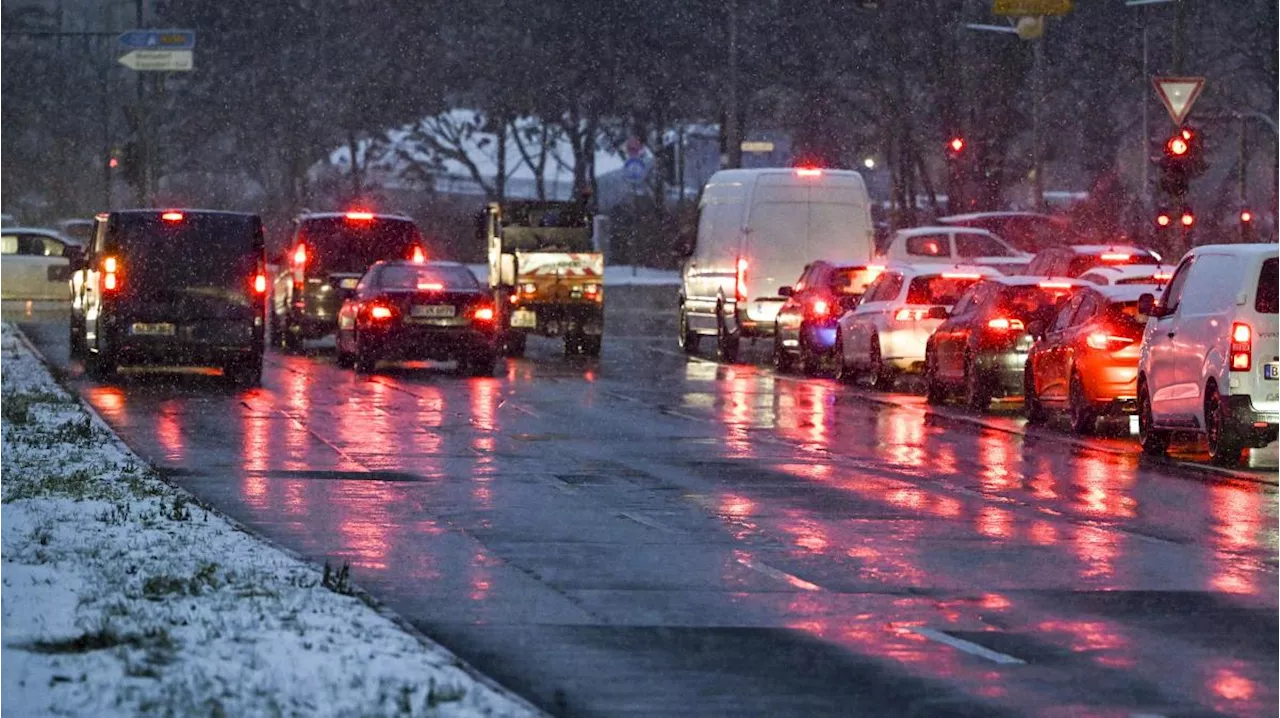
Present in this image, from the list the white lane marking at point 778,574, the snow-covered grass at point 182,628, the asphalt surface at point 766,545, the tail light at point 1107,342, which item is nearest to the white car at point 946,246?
the asphalt surface at point 766,545

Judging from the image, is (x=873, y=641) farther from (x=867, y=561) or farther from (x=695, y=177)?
(x=695, y=177)

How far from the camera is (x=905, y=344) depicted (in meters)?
30.7

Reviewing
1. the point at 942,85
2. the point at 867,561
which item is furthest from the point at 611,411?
the point at 942,85

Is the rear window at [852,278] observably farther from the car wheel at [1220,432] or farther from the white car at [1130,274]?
the car wheel at [1220,432]

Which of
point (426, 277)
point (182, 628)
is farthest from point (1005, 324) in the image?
point (182, 628)

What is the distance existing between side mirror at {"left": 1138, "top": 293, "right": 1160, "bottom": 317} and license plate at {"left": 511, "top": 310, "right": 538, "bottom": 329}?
697 inches

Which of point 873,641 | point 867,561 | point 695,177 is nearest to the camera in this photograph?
point 873,641

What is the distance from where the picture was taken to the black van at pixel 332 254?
38062 mm

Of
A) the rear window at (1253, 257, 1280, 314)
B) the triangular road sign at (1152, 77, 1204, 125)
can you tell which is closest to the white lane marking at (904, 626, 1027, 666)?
the rear window at (1253, 257, 1280, 314)

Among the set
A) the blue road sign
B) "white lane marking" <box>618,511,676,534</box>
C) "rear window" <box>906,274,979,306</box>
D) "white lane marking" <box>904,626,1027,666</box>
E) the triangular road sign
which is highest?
the blue road sign

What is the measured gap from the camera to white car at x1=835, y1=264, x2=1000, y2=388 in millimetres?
30734

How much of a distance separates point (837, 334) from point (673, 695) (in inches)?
937

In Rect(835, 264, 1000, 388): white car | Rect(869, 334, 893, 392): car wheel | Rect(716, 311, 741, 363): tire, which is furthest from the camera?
Rect(716, 311, 741, 363): tire

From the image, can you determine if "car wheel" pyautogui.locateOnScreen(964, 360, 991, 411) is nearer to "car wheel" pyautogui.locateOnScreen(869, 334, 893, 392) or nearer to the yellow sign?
"car wheel" pyautogui.locateOnScreen(869, 334, 893, 392)
